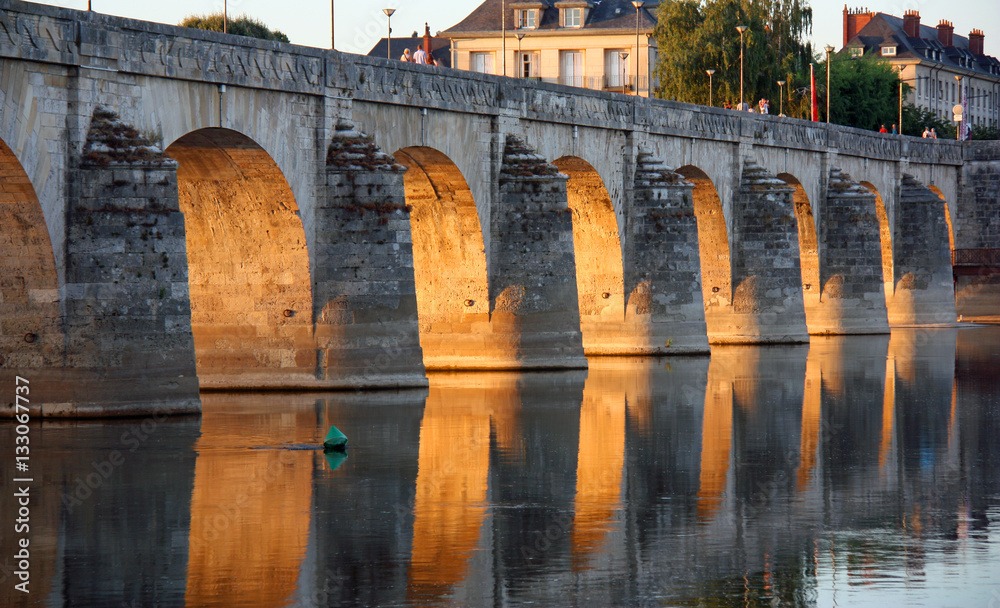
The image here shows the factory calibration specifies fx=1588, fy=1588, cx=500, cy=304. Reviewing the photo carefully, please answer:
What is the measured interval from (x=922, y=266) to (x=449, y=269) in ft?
95.0

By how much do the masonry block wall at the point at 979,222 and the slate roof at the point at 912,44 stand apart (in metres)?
38.0

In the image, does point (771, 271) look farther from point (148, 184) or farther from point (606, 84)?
point (606, 84)

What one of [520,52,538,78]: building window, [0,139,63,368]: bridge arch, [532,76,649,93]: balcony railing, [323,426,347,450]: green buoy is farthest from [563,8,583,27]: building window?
[323,426,347,450]: green buoy

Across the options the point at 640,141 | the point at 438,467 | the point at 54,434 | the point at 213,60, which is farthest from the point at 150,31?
the point at 640,141

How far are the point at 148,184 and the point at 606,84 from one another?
197 feet

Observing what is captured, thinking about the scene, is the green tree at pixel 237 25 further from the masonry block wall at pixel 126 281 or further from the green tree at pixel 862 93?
the masonry block wall at pixel 126 281

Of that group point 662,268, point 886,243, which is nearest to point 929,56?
point 886,243

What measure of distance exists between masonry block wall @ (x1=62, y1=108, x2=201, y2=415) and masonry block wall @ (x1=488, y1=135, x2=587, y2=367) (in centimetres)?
1065

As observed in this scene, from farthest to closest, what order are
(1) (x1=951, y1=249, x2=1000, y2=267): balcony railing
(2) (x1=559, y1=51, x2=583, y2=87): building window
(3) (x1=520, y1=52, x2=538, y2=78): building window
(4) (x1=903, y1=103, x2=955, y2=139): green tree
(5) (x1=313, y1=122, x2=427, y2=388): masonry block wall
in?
1. (4) (x1=903, y1=103, x2=955, y2=139): green tree
2. (3) (x1=520, y1=52, x2=538, y2=78): building window
3. (2) (x1=559, y1=51, x2=583, y2=87): building window
4. (1) (x1=951, y1=249, x2=1000, y2=267): balcony railing
5. (5) (x1=313, y1=122, x2=427, y2=388): masonry block wall

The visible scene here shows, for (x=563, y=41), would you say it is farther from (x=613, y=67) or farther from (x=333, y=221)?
(x=333, y=221)

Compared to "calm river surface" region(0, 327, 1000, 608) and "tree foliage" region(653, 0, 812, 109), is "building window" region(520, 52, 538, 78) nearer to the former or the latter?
"tree foliage" region(653, 0, 812, 109)

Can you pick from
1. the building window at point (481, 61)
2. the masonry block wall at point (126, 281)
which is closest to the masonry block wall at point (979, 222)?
the building window at point (481, 61)

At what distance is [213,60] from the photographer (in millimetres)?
24562

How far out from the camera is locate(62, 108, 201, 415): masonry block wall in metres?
21.0
